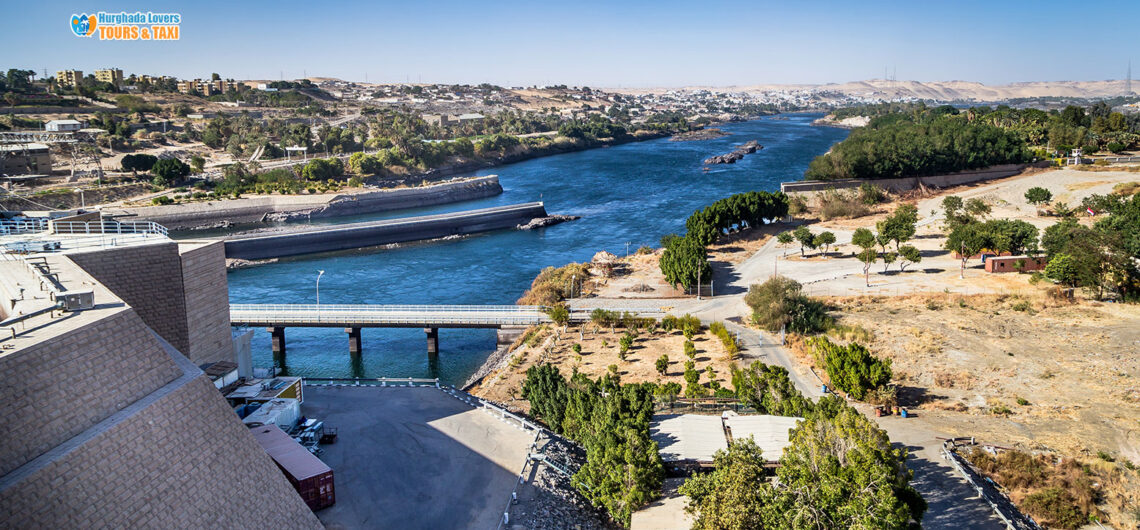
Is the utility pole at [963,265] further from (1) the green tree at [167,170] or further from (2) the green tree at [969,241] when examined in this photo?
(1) the green tree at [167,170]

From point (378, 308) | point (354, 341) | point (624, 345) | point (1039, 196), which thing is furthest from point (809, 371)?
point (1039, 196)

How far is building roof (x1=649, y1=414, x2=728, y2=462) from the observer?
17.8 meters

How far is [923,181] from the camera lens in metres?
59.8

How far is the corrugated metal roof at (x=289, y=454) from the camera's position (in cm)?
1603

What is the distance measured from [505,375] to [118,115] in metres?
81.9

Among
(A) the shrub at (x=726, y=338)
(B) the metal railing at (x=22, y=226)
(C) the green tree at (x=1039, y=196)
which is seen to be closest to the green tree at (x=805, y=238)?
(A) the shrub at (x=726, y=338)

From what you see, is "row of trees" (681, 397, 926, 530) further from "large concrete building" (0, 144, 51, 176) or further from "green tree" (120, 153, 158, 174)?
"green tree" (120, 153, 158, 174)

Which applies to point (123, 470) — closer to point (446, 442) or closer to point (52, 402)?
point (52, 402)

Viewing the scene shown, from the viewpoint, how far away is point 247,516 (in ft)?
42.0

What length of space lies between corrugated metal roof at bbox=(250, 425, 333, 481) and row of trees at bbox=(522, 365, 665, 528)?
5.63 metres

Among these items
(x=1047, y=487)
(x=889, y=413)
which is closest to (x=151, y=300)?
(x=889, y=413)

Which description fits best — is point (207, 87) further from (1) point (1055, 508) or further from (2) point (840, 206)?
(1) point (1055, 508)

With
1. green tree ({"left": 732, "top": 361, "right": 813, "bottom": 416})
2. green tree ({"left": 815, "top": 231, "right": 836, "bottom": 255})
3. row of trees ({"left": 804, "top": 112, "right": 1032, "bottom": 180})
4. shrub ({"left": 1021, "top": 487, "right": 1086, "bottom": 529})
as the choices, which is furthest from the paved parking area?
row of trees ({"left": 804, "top": 112, "right": 1032, "bottom": 180})

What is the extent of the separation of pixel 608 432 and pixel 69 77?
389ft
